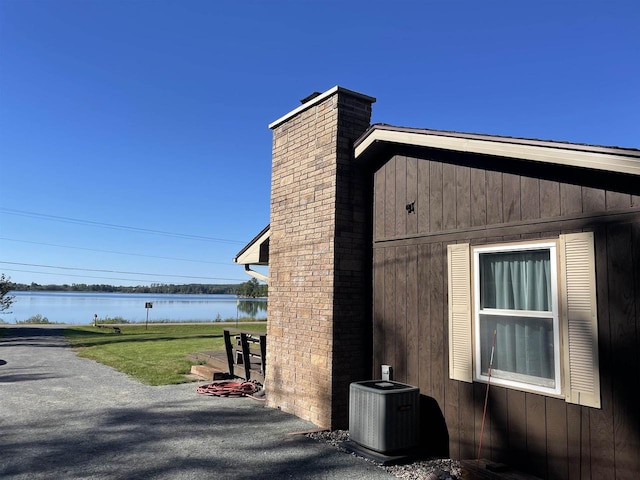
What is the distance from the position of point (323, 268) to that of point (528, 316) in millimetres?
2981

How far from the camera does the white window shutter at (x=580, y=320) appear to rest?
168 inches

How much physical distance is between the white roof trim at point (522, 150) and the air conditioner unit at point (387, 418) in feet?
9.42

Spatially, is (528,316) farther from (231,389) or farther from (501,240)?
(231,389)

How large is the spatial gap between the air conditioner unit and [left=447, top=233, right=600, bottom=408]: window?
636 millimetres

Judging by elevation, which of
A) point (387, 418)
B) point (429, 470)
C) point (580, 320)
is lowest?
point (429, 470)

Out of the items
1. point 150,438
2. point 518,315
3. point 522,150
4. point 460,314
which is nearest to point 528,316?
point 518,315

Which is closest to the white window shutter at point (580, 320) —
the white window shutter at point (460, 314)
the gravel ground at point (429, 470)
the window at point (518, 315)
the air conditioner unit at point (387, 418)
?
the window at point (518, 315)

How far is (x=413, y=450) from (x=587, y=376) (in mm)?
2284

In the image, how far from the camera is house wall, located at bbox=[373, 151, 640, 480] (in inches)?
161

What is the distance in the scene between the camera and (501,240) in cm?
512

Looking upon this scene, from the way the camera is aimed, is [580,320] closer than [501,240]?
Yes

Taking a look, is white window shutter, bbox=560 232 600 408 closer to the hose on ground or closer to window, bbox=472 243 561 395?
window, bbox=472 243 561 395

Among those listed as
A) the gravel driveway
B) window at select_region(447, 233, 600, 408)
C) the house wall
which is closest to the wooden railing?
the gravel driveway

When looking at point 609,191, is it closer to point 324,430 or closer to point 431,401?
point 431,401
